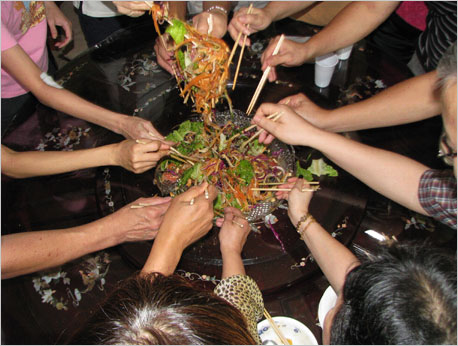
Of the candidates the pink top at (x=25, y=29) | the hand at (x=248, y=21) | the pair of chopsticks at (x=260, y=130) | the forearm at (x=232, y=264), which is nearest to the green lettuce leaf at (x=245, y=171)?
the pair of chopsticks at (x=260, y=130)

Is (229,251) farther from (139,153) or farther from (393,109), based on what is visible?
(393,109)

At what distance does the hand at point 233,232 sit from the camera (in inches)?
73.6

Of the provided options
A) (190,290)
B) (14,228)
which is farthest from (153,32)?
(190,290)

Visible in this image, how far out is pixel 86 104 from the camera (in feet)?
7.85

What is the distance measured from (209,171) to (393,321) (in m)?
1.33

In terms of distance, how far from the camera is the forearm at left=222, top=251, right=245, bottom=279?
1747mm

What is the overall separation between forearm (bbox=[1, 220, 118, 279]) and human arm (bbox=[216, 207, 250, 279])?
1.99 feet

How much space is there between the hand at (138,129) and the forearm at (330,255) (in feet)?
3.52

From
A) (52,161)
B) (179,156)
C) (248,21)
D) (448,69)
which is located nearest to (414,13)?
(248,21)

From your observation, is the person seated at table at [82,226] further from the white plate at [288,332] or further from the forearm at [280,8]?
the forearm at [280,8]

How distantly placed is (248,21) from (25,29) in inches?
62.9

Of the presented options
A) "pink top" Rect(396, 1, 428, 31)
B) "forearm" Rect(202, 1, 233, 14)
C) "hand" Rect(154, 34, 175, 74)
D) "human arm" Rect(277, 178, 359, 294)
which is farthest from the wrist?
"pink top" Rect(396, 1, 428, 31)

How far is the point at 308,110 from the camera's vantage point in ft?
A: 7.79

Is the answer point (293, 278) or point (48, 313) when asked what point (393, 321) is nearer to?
point (293, 278)
